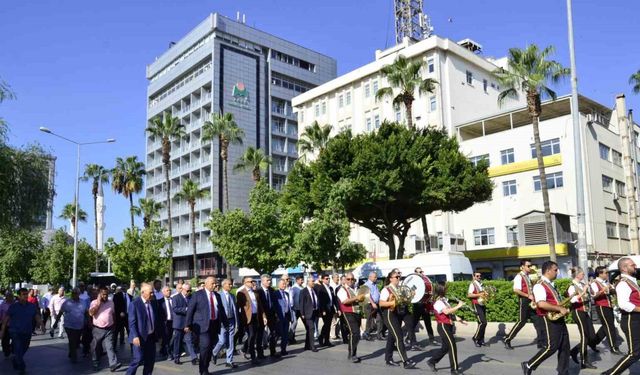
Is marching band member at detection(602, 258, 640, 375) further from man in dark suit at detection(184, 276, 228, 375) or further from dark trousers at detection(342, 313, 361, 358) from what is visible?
man in dark suit at detection(184, 276, 228, 375)

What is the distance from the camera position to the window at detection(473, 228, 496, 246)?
45.7 meters

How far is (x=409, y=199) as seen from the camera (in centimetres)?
3491

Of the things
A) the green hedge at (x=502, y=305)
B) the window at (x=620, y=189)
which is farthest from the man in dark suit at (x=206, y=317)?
the window at (x=620, y=189)

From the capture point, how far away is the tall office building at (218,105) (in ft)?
237

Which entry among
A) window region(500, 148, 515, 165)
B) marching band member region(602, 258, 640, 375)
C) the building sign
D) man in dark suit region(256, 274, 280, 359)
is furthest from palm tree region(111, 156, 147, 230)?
marching band member region(602, 258, 640, 375)

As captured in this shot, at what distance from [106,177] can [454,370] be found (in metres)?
62.2

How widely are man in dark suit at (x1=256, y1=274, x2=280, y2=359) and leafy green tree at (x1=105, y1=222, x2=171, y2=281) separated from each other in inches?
1219

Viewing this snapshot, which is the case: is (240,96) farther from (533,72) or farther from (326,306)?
(326,306)

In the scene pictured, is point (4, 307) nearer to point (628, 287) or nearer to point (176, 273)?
point (628, 287)

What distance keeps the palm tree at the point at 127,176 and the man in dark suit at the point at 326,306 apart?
166 ft

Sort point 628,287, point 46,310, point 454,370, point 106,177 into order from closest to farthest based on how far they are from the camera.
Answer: point 628,287, point 454,370, point 46,310, point 106,177

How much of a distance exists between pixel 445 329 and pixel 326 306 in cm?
548

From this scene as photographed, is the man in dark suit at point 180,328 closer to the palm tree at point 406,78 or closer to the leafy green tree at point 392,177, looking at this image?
the leafy green tree at point 392,177

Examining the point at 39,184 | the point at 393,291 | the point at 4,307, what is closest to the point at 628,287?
the point at 393,291
